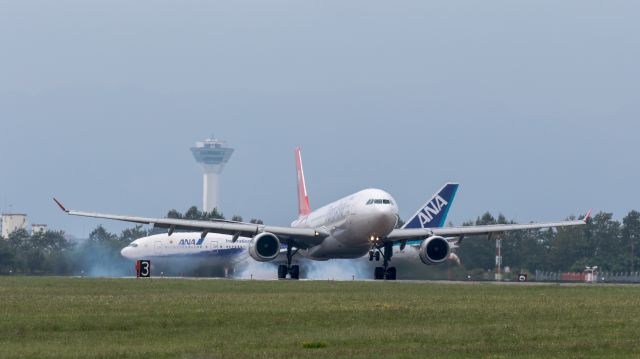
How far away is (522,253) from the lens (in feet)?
383

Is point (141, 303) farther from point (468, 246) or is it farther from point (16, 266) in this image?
point (16, 266)

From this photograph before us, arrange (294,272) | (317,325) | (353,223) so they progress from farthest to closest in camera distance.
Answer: (294,272) < (353,223) < (317,325)

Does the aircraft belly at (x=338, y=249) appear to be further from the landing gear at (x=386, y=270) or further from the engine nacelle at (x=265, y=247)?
the engine nacelle at (x=265, y=247)

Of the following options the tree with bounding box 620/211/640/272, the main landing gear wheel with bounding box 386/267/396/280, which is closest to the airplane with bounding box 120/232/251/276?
the main landing gear wheel with bounding box 386/267/396/280

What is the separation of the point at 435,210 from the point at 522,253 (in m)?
23.6

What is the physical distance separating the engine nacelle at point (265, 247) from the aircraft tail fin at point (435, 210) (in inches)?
972

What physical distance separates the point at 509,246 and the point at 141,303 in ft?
271

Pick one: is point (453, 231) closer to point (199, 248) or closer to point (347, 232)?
point (347, 232)

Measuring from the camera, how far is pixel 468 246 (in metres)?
108

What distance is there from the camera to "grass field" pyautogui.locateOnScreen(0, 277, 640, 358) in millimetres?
24141

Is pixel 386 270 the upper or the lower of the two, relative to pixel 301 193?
lower

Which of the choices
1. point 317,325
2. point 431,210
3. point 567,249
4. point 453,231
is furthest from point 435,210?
point 317,325

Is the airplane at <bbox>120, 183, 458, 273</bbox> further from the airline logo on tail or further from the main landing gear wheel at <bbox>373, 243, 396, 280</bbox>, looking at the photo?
the main landing gear wheel at <bbox>373, 243, 396, 280</bbox>

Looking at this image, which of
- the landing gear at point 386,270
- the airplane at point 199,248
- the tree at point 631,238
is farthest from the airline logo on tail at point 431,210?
the tree at point 631,238
